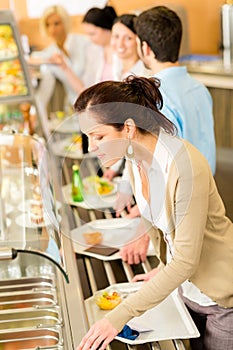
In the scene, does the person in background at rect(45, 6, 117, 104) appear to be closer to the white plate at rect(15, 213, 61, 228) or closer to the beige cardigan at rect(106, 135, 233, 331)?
the white plate at rect(15, 213, 61, 228)

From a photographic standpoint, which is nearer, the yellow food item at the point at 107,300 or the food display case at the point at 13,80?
the yellow food item at the point at 107,300

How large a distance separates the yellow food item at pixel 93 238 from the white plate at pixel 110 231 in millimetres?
14

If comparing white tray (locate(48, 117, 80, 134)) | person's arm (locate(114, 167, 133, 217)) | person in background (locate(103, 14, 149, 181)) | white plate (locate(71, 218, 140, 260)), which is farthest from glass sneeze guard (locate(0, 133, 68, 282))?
white tray (locate(48, 117, 80, 134))

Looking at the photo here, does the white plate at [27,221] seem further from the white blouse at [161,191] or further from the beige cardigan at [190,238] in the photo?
the beige cardigan at [190,238]

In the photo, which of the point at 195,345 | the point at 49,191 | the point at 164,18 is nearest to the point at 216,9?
the point at 164,18

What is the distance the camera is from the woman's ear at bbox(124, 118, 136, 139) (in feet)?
6.28

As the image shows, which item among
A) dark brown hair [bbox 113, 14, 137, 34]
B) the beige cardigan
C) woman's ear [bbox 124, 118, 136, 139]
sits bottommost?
the beige cardigan

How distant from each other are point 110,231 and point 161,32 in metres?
0.92

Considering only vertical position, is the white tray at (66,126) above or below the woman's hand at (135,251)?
below

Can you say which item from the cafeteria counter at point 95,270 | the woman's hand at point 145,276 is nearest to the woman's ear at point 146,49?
the cafeteria counter at point 95,270

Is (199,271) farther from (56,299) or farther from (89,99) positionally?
(89,99)

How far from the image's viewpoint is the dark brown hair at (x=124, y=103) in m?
1.92

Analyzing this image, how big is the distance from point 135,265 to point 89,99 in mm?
973

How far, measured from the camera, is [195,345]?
2.30 m
